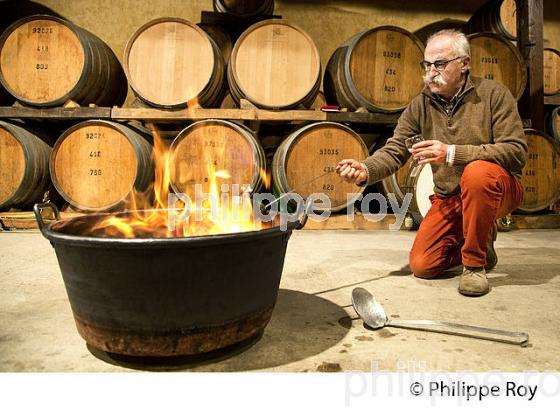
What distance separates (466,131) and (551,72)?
415cm

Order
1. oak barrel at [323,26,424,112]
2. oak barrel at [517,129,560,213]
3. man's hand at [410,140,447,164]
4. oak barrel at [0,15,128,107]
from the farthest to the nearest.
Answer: oak barrel at [517,129,560,213] → oak barrel at [323,26,424,112] → oak barrel at [0,15,128,107] → man's hand at [410,140,447,164]

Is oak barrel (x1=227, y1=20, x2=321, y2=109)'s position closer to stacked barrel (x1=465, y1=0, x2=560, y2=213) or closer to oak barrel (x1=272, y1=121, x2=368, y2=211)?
oak barrel (x1=272, y1=121, x2=368, y2=211)

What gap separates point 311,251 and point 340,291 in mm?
1001

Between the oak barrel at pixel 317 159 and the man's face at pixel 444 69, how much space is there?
5.59ft

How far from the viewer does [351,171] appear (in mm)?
2004

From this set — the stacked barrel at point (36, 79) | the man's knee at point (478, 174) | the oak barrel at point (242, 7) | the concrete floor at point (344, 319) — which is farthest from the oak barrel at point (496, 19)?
the stacked barrel at point (36, 79)

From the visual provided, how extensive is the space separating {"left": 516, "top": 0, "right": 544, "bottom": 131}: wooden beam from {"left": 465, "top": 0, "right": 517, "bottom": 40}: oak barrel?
1.38 ft

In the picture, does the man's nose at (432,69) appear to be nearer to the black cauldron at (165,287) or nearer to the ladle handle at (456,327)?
the ladle handle at (456,327)

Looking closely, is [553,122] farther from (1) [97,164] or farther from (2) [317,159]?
(1) [97,164]

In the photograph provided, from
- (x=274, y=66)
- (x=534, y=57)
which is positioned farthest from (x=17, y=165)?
(x=534, y=57)

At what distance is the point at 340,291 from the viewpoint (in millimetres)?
2064

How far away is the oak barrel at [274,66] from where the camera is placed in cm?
396

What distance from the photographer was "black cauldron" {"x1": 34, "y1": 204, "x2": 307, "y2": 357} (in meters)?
1.08

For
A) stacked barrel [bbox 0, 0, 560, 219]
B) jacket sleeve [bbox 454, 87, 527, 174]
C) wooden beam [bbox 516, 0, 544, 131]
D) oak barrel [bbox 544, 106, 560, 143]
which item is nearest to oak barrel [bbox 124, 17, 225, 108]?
stacked barrel [bbox 0, 0, 560, 219]
